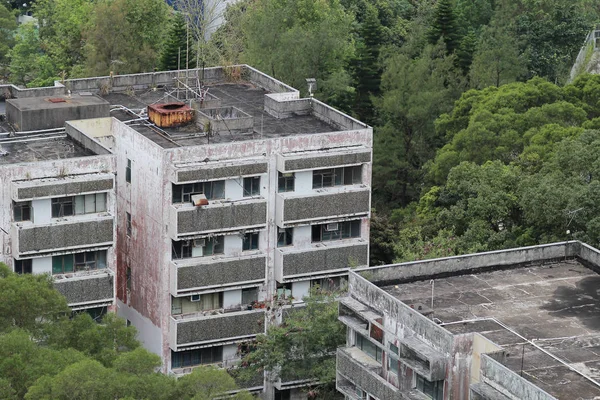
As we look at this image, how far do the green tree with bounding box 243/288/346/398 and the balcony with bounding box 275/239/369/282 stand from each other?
4.22m

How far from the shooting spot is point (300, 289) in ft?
258

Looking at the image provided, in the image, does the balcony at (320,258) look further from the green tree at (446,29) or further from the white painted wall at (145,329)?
the green tree at (446,29)

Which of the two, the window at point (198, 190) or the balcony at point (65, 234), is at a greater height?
the window at point (198, 190)

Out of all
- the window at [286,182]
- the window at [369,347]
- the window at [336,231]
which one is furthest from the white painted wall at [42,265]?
the window at [369,347]

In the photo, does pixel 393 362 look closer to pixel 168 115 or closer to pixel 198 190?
pixel 198 190

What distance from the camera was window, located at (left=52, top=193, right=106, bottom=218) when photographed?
7350 cm

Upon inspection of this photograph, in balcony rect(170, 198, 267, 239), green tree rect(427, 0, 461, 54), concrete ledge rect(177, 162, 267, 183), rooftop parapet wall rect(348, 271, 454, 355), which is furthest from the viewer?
green tree rect(427, 0, 461, 54)

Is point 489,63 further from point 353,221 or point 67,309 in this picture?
point 67,309

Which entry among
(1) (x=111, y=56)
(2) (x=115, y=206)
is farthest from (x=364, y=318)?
(1) (x=111, y=56)

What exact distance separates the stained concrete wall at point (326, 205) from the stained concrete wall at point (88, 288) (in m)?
8.52

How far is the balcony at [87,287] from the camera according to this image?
73.9m

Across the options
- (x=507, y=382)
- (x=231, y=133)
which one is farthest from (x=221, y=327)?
(x=507, y=382)

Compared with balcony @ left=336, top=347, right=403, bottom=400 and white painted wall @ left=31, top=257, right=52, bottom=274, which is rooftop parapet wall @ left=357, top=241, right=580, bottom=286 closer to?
balcony @ left=336, top=347, right=403, bottom=400

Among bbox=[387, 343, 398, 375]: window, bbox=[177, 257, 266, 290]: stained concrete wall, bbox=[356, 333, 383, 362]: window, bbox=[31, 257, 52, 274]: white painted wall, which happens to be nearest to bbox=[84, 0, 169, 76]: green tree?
bbox=[177, 257, 266, 290]: stained concrete wall
